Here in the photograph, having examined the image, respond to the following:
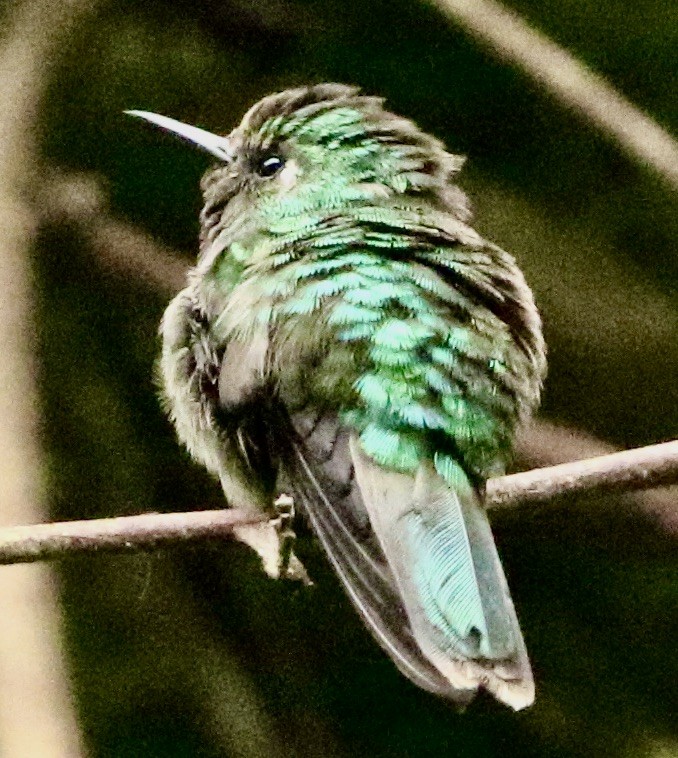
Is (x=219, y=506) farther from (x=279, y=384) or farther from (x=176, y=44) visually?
(x=176, y=44)

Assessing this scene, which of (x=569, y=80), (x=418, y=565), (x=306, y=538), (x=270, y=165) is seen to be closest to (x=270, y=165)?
(x=270, y=165)

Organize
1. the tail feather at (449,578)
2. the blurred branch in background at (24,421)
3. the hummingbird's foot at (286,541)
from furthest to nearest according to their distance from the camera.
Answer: the blurred branch in background at (24,421), the hummingbird's foot at (286,541), the tail feather at (449,578)

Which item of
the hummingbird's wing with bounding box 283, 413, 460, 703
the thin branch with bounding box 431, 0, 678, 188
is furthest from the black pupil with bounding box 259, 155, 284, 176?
the hummingbird's wing with bounding box 283, 413, 460, 703

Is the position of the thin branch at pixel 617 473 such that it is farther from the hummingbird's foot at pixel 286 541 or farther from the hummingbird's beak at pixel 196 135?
the hummingbird's beak at pixel 196 135

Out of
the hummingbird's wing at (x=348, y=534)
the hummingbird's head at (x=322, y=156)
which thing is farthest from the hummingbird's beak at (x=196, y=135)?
the hummingbird's wing at (x=348, y=534)

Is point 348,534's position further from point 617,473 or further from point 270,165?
point 270,165

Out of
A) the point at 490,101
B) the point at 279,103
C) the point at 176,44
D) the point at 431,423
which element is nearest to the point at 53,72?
the point at 176,44
